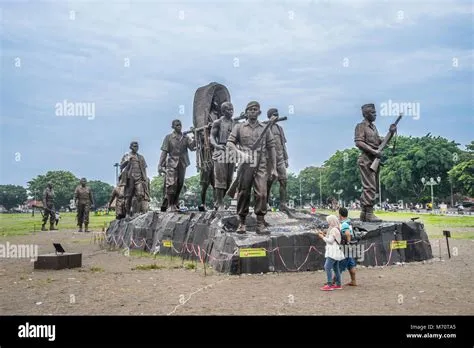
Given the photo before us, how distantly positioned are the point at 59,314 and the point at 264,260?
4.41 meters

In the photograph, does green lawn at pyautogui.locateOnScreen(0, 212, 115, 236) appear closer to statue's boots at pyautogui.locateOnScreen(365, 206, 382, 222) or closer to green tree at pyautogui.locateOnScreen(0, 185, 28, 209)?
statue's boots at pyautogui.locateOnScreen(365, 206, 382, 222)

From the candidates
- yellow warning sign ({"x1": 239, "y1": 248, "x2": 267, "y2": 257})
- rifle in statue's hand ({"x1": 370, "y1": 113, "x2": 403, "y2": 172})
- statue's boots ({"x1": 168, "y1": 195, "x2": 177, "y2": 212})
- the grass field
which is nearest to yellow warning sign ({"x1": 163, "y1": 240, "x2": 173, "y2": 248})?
statue's boots ({"x1": 168, "y1": 195, "x2": 177, "y2": 212})

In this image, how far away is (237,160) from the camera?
10.4 meters

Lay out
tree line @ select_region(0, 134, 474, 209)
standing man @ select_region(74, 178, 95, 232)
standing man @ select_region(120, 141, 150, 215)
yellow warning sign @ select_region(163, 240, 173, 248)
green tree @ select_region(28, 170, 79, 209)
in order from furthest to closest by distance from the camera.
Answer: green tree @ select_region(28, 170, 79, 209), tree line @ select_region(0, 134, 474, 209), standing man @ select_region(74, 178, 95, 232), standing man @ select_region(120, 141, 150, 215), yellow warning sign @ select_region(163, 240, 173, 248)

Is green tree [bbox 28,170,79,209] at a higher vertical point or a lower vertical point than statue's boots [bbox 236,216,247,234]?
higher

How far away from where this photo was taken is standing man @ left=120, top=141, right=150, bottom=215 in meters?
19.0

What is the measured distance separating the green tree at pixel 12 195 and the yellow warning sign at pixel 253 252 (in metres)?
89.2

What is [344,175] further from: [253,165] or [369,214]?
[253,165]

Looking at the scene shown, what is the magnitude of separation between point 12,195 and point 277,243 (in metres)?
91.5

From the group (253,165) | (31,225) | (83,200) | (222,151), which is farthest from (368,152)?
(31,225)

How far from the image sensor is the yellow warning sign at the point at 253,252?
31.4ft

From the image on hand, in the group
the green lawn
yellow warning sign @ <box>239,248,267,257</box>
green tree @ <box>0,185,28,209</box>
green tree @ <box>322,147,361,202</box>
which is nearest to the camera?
yellow warning sign @ <box>239,248,267,257</box>

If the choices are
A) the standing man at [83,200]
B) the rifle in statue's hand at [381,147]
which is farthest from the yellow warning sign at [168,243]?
the standing man at [83,200]

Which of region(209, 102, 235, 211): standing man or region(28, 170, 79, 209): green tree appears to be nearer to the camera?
region(209, 102, 235, 211): standing man
